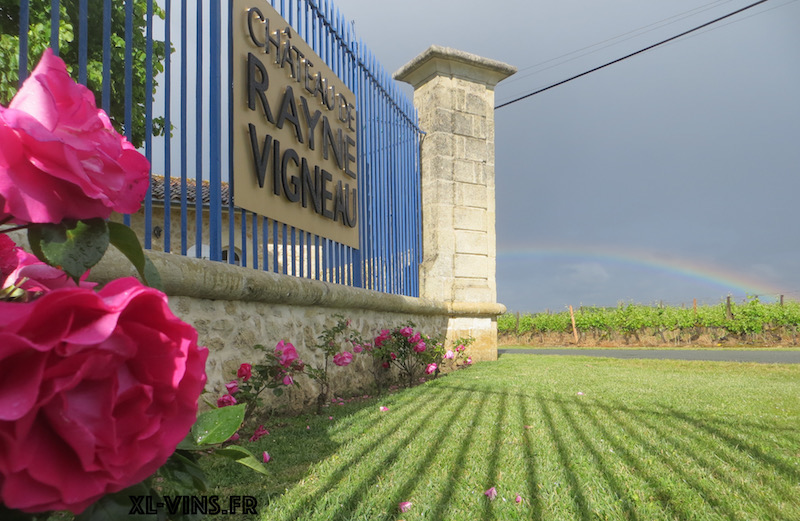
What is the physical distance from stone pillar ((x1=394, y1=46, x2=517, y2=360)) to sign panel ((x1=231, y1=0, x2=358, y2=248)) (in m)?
2.42

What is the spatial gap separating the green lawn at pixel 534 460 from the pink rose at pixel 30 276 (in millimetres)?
1526

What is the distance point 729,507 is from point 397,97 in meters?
6.53

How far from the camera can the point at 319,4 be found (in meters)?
5.09

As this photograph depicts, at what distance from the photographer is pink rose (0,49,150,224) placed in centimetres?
47

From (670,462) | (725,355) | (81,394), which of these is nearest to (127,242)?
(81,394)

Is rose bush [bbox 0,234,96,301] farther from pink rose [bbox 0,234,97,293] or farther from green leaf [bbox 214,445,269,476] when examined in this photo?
green leaf [bbox 214,445,269,476]

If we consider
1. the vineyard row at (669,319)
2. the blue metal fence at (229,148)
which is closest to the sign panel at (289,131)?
the blue metal fence at (229,148)

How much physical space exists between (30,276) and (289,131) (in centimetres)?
419

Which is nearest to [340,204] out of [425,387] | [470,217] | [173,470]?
[425,387]

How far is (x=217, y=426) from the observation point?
69 centimetres

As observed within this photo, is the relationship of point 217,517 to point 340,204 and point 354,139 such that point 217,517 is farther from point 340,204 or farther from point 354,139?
point 354,139

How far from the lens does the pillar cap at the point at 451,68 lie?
7.98m

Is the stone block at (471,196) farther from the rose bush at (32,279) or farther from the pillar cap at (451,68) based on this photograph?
the rose bush at (32,279)

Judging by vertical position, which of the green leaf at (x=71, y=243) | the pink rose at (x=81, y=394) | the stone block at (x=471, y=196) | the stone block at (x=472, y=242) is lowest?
the pink rose at (x=81, y=394)
